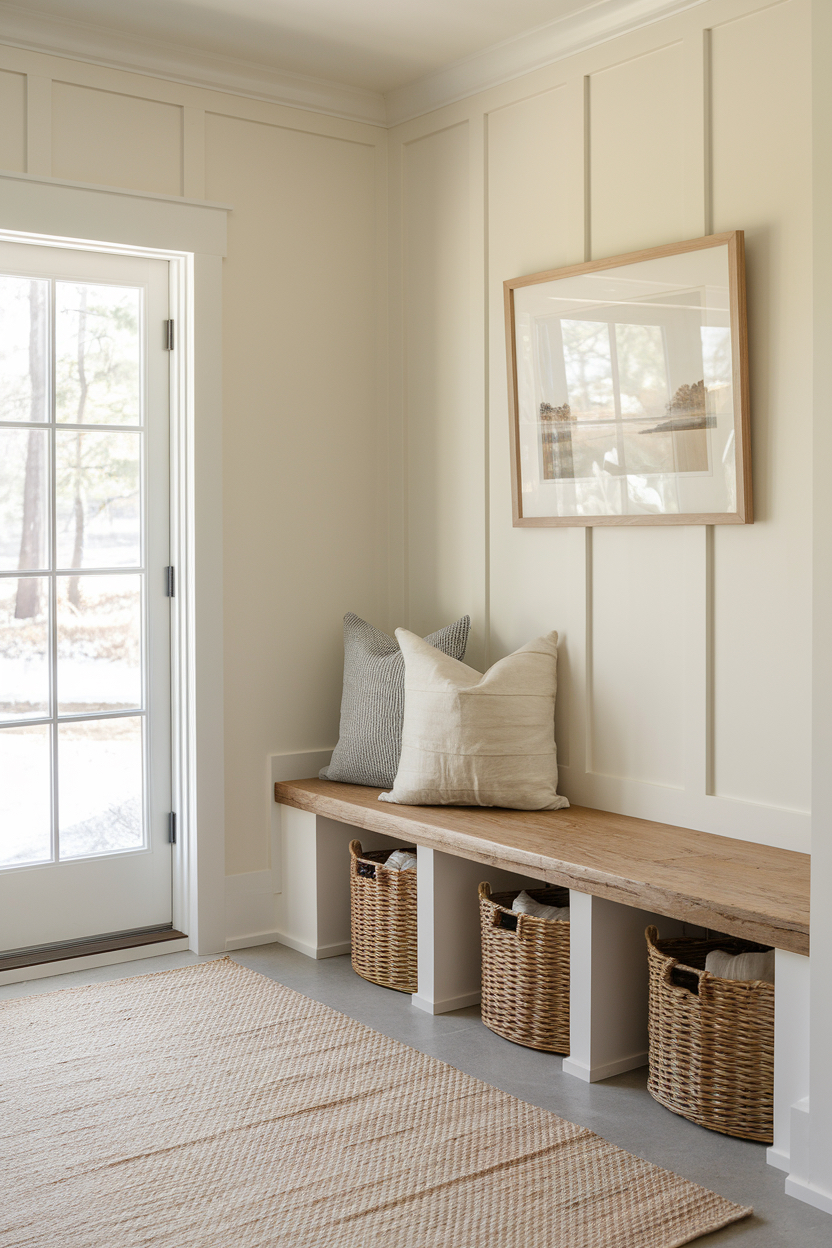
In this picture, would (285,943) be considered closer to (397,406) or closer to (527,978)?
(527,978)

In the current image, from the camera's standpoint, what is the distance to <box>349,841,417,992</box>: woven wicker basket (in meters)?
3.19

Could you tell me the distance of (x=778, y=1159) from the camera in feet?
7.30

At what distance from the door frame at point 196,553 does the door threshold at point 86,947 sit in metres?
0.08

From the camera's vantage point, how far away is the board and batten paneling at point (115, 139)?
319 centimetres

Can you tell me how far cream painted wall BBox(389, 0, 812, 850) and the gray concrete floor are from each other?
705 millimetres

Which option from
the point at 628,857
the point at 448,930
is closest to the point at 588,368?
the point at 628,857

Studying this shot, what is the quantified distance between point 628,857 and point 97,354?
84.0 inches

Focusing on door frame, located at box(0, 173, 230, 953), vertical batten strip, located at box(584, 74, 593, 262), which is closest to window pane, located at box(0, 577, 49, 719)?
door frame, located at box(0, 173, 230, 953)

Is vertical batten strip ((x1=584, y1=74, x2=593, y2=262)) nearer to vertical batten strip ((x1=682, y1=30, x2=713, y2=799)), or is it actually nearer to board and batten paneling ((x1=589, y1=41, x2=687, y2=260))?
board and batten paneling ((x1=589, y1=41, x2=687, y2=260))

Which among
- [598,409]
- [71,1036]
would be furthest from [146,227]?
[71,1036]

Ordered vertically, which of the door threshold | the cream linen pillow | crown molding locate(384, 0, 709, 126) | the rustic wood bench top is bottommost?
the door threshold

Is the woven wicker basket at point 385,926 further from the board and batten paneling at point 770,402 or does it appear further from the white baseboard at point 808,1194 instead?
the white baseboard at point 808,1194

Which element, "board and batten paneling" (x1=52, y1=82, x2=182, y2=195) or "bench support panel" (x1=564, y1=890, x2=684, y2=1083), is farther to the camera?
"board and batten paneling" (x1=52, y1=82, x2=182, y2=195)

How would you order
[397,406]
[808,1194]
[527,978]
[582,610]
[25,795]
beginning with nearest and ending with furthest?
[808,1194], [527,978], [582,610], [25,795], [397,406]
